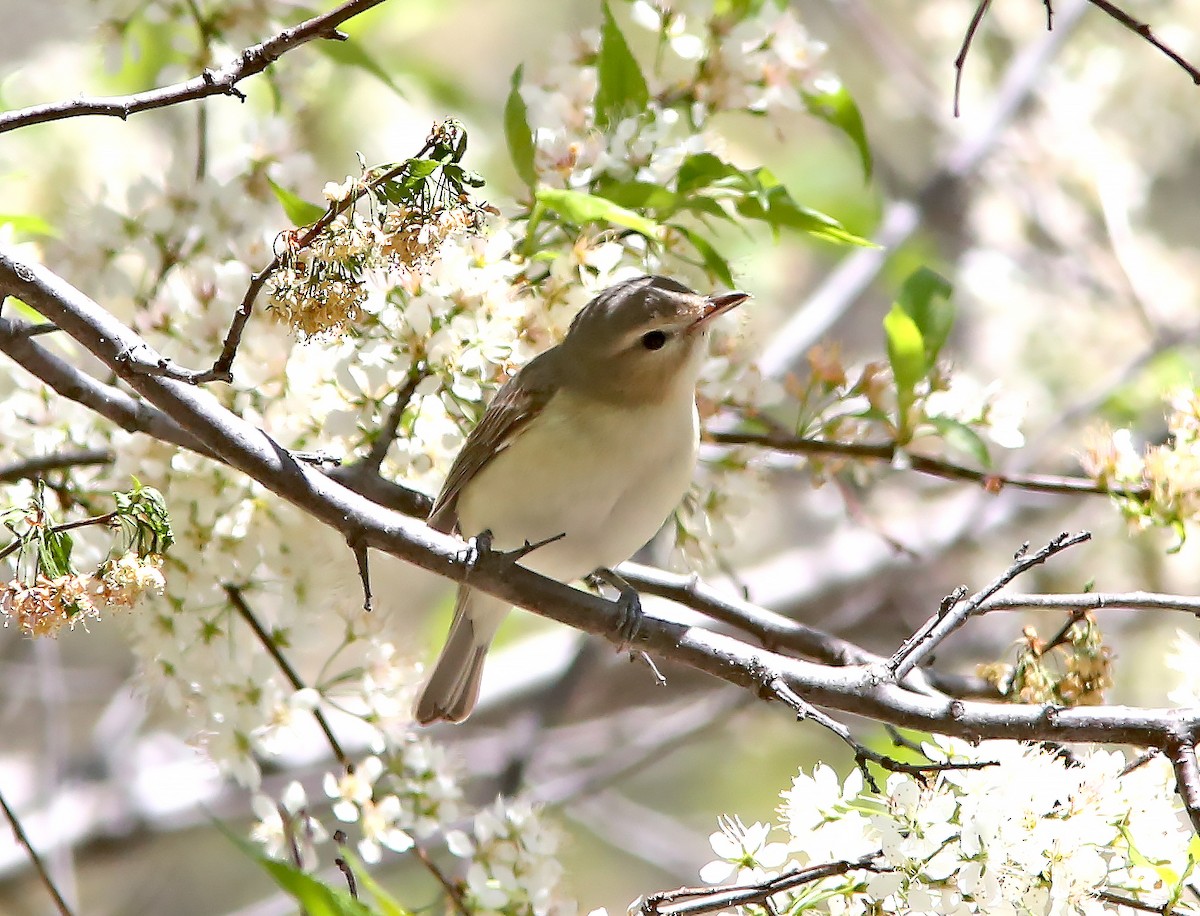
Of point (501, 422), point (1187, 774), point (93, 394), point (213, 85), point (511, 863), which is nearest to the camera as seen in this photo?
point (213, 85)

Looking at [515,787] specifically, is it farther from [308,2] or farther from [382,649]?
[308,2]

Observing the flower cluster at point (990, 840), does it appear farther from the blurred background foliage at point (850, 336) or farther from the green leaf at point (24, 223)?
the blurred background foliage at point (850, 336)

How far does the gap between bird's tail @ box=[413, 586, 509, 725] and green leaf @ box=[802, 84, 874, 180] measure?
133 centimetres

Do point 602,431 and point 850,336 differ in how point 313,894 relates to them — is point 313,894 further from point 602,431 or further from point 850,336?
point 850,336

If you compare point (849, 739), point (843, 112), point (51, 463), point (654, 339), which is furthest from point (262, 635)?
point (843, 112)

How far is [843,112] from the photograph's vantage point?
9.53ft

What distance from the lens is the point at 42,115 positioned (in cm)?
174

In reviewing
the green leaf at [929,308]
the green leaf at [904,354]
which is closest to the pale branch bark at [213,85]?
the green leaf at [904,354]

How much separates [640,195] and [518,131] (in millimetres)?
284

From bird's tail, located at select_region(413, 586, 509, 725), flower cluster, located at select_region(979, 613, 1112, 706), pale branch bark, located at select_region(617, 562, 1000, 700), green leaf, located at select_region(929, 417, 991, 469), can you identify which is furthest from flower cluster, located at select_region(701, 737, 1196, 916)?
bird's tail, located at select_region(413, 586, 509, 725)

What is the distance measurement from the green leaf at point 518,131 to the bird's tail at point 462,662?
1066mm

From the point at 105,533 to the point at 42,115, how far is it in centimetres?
124

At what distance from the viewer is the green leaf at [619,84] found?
2.73 metres

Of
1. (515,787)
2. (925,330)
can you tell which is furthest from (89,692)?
(925,330)
